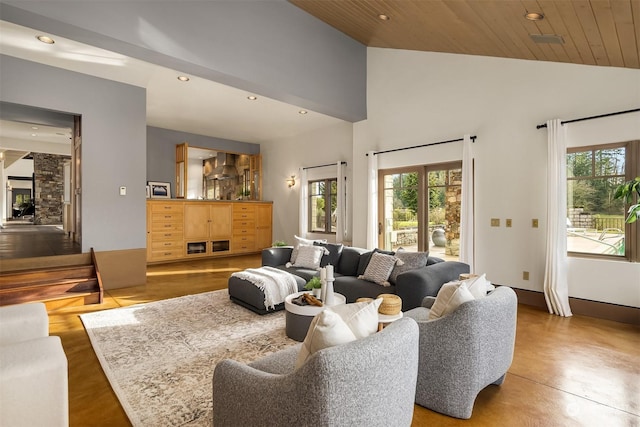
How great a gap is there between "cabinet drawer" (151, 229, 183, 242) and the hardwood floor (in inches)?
125

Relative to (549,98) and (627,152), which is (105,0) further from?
(627,152)

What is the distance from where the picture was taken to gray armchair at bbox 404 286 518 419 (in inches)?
79.1

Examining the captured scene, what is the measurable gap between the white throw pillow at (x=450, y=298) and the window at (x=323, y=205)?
5580 millimetres

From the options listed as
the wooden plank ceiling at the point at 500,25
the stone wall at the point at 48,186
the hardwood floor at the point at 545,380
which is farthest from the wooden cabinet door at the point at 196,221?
the stone wall at the point at 48,186

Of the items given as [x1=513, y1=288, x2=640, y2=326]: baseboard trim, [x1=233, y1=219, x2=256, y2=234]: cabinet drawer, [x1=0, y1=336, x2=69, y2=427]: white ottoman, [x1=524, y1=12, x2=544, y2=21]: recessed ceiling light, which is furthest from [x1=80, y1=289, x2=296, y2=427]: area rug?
[x1=233, y1=219, x2=256, y2=234]: cabinet drawer

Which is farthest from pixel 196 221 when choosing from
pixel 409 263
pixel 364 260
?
pixel 409 263

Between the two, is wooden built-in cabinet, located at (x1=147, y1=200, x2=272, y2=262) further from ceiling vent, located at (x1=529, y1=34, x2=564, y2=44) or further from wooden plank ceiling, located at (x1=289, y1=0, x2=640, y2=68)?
ceiling vent, located at (x1=529, y1=34, x2=564, y2=44)

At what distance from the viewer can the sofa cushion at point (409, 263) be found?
12.8 feet

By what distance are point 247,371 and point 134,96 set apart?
17.8 feet

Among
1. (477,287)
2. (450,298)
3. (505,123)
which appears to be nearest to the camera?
(450,298)

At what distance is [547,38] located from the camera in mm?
3574

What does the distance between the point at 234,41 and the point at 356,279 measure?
3.39m

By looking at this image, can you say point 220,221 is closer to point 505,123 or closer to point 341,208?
point 341,208

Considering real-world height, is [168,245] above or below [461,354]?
above
